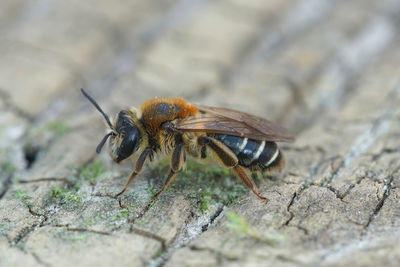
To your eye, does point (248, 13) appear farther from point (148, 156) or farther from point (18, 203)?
point (18, 203)

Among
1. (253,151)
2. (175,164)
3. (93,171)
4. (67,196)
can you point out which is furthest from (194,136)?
(67,196)

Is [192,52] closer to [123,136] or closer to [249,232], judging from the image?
[123,136]

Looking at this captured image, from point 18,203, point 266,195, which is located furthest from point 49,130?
point 266,195

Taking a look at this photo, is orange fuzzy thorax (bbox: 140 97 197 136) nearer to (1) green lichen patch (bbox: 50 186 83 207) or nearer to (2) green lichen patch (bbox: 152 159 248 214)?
(2) green lichen patch (bbox: 152 159 248 214)

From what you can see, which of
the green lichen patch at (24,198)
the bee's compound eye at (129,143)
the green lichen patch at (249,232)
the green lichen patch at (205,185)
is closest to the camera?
the green lichen patch at (249,232)

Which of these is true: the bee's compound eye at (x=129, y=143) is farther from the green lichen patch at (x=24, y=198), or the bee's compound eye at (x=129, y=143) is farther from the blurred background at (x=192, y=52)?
the blurred background at (x=192, y=52)

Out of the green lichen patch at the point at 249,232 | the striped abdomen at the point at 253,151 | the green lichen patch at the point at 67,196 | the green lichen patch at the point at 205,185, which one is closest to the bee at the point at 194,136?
the striped abdomen at the point at 253,151

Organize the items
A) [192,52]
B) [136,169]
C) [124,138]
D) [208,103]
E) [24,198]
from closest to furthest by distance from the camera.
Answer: [24,198]
[136,169]
[124,138]
[208,103]
[192,52]
